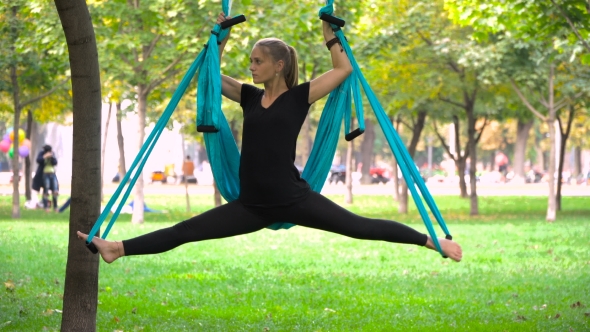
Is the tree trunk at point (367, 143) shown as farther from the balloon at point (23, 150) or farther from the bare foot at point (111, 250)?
the bare foot at point (111, 250)

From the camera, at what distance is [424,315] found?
8.38m

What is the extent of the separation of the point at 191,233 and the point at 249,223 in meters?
0.33

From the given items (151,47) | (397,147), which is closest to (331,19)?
(397,147)

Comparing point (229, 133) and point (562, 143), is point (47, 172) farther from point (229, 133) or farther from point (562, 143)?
point (229, 133)

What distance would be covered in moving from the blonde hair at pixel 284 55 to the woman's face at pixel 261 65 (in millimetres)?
26

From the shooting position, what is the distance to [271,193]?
542cm

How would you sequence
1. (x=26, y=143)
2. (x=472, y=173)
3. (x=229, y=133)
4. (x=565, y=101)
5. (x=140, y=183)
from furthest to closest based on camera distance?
1. (x=26, y=143)
2. (x=472, y=173)
3. (x=565, y=101)
4. (x=140, y=183)
5. (x=229, y=133)

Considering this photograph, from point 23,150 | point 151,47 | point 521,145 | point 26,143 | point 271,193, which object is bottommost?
point 271,193

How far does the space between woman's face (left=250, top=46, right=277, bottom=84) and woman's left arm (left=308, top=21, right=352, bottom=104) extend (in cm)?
25

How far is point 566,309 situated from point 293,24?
1127cm

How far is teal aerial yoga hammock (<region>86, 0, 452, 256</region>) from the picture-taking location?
18.3ft

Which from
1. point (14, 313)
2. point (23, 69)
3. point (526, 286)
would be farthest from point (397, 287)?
point (23, 69)

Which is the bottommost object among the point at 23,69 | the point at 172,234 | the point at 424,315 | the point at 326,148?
the point at 424,315

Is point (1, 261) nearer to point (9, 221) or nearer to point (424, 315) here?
point (424, 315)
